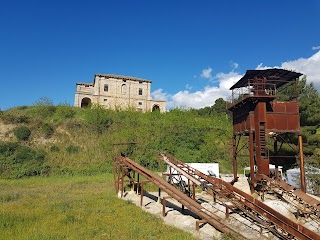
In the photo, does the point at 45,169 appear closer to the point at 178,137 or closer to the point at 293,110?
the point at 178,137

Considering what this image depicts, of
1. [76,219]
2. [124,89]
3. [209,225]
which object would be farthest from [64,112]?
[209,225]

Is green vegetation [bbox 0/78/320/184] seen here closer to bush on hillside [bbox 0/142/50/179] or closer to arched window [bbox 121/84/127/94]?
bush on hillside [bbox 0/142/50/179]

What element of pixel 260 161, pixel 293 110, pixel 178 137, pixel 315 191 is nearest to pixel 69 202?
pixel 260 161

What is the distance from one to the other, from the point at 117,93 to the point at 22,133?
1880 centimetres

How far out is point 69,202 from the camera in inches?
567

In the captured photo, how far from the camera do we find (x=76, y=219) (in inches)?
433

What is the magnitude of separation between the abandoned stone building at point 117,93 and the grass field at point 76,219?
30.2 m

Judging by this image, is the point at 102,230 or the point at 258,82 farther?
the point at 258,82

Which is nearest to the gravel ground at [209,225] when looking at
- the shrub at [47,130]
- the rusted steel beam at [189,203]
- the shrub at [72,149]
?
the rusted steel beam at [189,203]

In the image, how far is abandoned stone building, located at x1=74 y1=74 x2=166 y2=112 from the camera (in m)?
45.4

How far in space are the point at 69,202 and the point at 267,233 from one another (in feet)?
33.4

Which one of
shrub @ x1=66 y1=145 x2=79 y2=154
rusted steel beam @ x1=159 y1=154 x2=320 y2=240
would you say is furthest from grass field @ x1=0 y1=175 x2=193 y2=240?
shrub @ x1=66 y1=145 x2=79 y2=154

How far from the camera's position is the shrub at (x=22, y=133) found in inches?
1238

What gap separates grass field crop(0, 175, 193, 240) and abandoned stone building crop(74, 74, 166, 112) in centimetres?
3020
